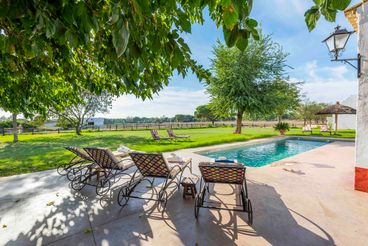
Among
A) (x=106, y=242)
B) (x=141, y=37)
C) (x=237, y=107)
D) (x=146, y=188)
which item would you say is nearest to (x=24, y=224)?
(x=106, y=242)

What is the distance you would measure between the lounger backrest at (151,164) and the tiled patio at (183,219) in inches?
23.4

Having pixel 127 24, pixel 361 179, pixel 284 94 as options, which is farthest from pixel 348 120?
pixel 127 24

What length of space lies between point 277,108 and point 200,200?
54.6 feet

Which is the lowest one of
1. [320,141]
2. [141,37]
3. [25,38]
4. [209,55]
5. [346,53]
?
[320,141]

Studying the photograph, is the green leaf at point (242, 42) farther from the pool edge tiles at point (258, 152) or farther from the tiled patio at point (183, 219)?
the pool edge tiles at point (258, 152)

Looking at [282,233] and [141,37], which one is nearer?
[141,37]

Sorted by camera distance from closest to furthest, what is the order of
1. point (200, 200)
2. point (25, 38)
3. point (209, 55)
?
point (25, 38) → point (200, 200) → point (209, 55)

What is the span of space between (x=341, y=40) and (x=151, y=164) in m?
4.93

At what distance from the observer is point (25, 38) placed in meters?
1.96

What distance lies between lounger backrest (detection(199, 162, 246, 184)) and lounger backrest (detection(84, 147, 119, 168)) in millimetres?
2229

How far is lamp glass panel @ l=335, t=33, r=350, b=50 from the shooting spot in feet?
14.0

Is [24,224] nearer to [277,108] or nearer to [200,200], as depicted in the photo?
[200,200]

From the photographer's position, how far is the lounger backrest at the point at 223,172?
332cm

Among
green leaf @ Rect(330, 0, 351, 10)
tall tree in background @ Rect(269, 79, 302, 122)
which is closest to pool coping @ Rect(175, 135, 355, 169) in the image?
tall tree in background @ Rect(269, 79, 302, 122)
